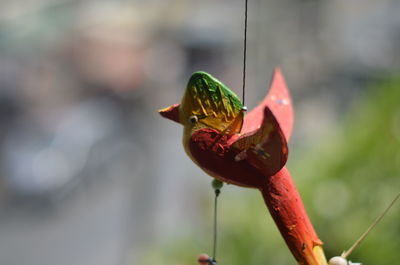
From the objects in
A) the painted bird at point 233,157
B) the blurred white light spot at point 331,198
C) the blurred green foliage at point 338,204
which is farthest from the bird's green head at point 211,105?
the blurred white light spot at point 331,198

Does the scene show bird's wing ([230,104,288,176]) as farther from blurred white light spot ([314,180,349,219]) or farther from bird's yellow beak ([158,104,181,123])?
blurred white light spot ([314,180,349,219])

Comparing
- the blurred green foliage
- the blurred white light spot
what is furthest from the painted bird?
the blurred white light spot

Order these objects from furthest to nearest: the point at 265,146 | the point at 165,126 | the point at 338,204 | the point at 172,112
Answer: the point at 165,126 < the point at 338,204 < the point at 172,112 < the point at 265,146

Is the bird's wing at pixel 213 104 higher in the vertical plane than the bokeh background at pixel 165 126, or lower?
higher

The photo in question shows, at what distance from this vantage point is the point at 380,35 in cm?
673

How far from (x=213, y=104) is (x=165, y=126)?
5.31 metres

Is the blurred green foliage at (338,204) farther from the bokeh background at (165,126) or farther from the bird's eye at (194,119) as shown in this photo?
the bird's eye at (194,119)

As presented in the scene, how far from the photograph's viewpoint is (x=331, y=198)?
2441 millimetres

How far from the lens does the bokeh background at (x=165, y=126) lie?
2438 millimetres

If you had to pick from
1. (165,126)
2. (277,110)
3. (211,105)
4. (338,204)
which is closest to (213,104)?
(211,105)

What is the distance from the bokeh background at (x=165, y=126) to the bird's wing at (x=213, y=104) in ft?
4.68

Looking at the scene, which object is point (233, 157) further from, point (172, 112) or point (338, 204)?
point (338, 204)

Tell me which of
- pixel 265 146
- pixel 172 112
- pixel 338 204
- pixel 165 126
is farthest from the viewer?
pixel 165 126

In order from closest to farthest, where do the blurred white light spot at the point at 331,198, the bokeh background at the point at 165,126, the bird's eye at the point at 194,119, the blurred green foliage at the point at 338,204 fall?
the bird's eye at the point at 194,119 → the blurred green foliage at the point at 338,204 → the blurred white light spot at the point at 331,198 → the bokeh background at the point at 165,126
